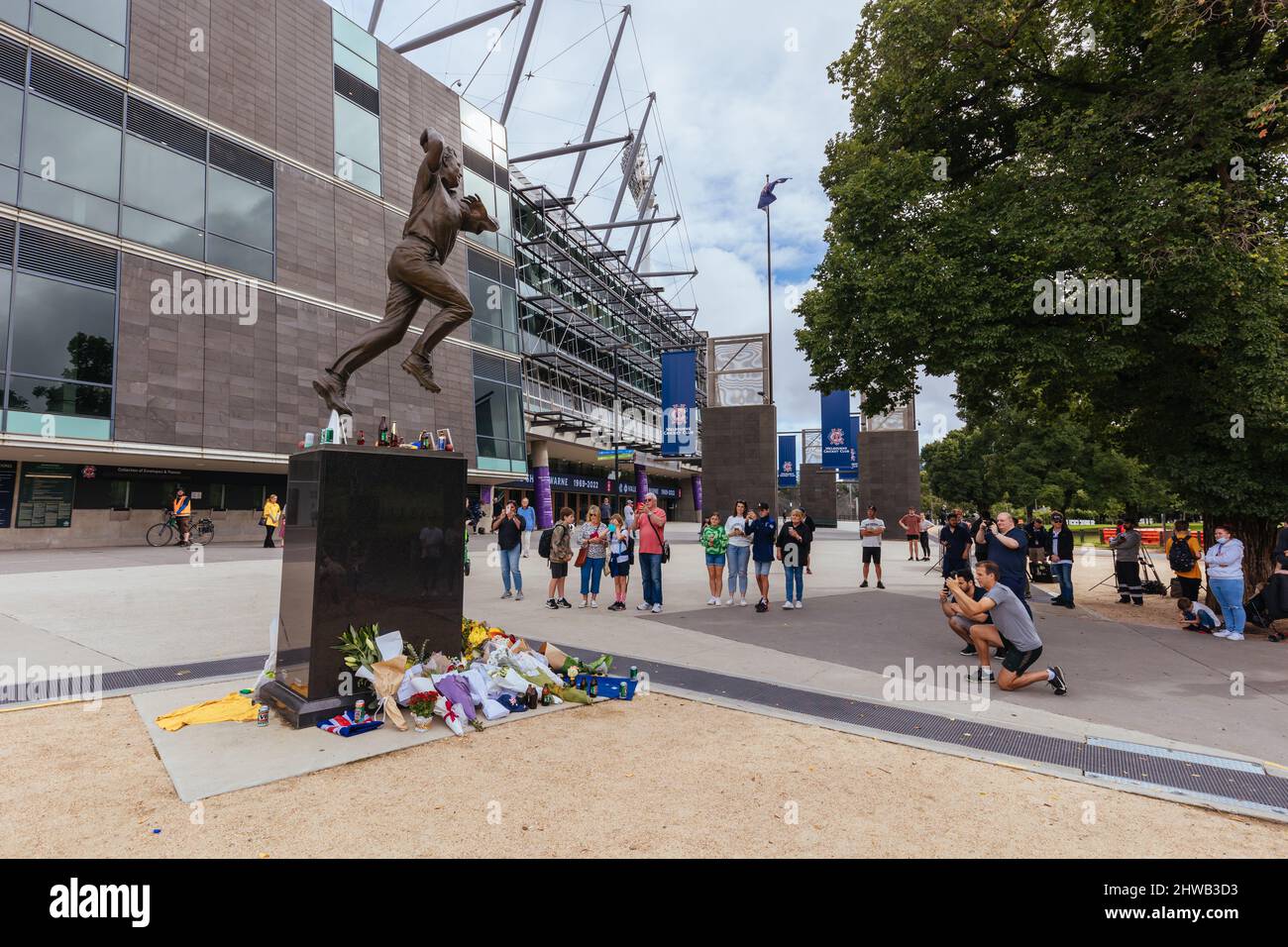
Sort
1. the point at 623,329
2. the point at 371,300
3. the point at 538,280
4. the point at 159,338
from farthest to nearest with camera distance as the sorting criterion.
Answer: the point at 623,329
the point at 538,280
the point at 371,300
the point at 159,338

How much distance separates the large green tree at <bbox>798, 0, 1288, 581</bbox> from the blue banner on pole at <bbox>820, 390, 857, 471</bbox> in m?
20.1

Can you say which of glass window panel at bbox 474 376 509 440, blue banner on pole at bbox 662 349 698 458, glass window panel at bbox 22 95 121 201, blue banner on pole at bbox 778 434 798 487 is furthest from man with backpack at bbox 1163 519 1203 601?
blue banner on pole at bbox 778 434 798 487

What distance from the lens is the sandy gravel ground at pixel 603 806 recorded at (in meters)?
3.13

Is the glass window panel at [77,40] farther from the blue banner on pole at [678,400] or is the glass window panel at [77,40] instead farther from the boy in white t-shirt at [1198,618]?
the boy in white t-shirt at [1198,618]

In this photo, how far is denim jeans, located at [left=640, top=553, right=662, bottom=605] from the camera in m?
10.8

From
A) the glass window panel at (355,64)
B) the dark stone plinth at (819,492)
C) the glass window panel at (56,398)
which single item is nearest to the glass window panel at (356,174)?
the glass window panel at (355,64)

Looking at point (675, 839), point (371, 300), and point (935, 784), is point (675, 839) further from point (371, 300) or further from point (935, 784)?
point (371, 300)

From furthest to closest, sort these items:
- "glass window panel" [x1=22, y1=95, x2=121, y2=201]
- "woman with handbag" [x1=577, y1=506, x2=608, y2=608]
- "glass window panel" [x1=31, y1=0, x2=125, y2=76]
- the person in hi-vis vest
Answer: the person in hi-vis vest, "glass window panel" [x1=31, y1=0, x2=125, y2=76], "glass window panel" [x1=22, y1=95, x2=121, y2=201], "woman with handbag" [x1=577, y1=506, x2=608, y2=608]

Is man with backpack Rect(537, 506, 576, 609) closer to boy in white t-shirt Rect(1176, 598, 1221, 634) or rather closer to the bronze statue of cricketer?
the bronze statue of cricketer

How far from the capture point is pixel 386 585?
5.45 meters

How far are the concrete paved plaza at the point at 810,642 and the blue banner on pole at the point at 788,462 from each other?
37167mm

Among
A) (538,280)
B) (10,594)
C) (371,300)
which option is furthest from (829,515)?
(10,594)

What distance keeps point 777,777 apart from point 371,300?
2868 cm

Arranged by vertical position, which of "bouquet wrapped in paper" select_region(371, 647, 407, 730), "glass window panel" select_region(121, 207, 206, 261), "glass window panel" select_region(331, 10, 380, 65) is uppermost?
"glass window panel" select_region(331, 10, 380, 65)
